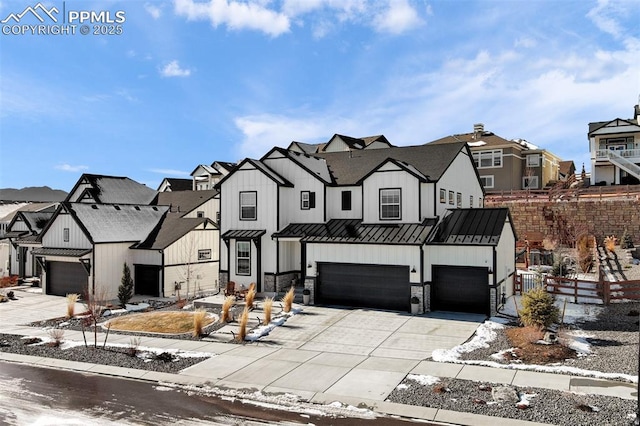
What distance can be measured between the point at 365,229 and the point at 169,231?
14.0m

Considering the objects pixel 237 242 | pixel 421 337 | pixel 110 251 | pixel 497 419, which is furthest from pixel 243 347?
pixel 110 251

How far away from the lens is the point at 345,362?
14875 mm

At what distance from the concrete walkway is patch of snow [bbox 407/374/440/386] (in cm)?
28

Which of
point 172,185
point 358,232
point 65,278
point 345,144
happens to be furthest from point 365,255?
point 172,185

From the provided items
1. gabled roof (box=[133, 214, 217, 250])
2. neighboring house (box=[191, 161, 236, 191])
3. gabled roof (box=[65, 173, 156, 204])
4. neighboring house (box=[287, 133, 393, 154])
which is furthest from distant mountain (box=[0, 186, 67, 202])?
gabled roof (box=[133, 214, 217, 250])

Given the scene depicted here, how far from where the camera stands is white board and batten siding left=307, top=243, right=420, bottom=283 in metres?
22.0

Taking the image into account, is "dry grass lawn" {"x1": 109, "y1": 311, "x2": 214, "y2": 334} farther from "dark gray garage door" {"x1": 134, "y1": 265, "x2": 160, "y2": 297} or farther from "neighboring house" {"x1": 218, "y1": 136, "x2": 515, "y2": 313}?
"dark gray garage door" {"x1": 134, "y1": 265, "x2": 160, "y2": 297}

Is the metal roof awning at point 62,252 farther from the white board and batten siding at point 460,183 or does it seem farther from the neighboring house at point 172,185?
the neighboring house at point 172,185

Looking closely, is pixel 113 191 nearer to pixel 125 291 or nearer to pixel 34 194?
pixel 125 291

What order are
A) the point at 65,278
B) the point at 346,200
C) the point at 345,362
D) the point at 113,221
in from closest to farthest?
the point at 345,362 → the point at 346,200 → the point at 65,278 → the point at 113,221

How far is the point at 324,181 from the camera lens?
2691cm

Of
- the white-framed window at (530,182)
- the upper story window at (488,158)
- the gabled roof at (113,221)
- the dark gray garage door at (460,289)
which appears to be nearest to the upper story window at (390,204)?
the dark gray garage door at (460,289)

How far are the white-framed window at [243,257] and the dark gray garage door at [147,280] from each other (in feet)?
17.9

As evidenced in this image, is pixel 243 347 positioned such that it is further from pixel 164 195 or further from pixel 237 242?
pixel 164 195
